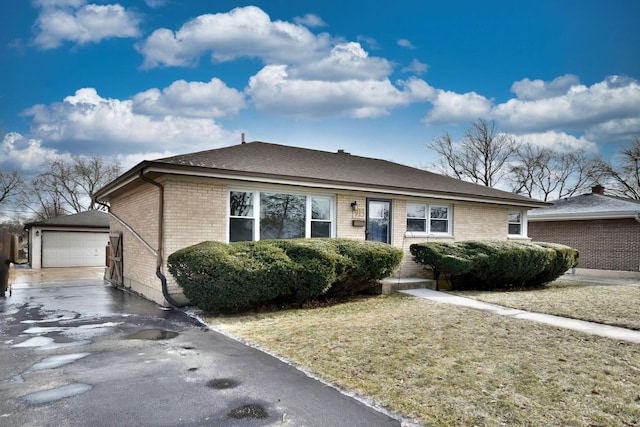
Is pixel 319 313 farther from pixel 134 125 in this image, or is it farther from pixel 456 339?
pixel 134 125

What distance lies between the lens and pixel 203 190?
32.7 ft

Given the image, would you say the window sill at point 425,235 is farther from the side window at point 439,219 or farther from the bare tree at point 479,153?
the bare tree at point 479,153

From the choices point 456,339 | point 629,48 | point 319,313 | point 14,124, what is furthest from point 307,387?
point 14,124

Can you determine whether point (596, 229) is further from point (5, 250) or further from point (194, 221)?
point (5, 250)

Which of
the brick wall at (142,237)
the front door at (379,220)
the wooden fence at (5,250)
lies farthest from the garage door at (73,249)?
the wooden fence at (5,250)

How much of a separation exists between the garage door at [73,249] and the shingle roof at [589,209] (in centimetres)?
2403

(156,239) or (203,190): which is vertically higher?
(203,190)

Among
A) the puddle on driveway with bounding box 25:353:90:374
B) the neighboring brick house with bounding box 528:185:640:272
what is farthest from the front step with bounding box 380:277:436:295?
the neighboring brick house with bounding box 528:185:640:272

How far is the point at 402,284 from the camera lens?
38.3 feet

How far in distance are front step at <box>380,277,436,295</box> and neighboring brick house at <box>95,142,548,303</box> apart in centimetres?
103

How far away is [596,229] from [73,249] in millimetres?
27370

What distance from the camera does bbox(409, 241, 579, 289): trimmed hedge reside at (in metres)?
12.0

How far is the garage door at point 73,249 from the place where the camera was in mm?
23875

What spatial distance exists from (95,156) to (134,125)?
74.6 ft
